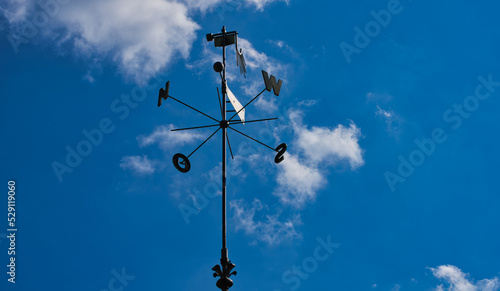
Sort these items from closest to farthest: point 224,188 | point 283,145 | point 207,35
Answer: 1. point 224,188
2. point 283,145
3. point 207,35

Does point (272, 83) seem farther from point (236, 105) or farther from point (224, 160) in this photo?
point (224, 160)

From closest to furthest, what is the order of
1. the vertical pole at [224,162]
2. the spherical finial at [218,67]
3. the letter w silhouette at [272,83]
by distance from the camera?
1. the vertical pole at [224,162]
2. the spherical finial at [218,67]
3. the letter w silhouette at [272,83]

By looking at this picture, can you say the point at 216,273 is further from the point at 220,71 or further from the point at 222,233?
the point at 220,71

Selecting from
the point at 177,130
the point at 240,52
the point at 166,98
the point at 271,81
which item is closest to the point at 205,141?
the point at 177,130

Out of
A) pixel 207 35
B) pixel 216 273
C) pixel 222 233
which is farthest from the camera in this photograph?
pixel 207 35

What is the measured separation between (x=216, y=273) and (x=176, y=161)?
312 centimetres

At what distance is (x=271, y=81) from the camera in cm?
1148

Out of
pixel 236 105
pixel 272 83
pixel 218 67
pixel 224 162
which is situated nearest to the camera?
pixel 224 162

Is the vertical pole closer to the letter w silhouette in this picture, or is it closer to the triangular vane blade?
the triangular vane blade

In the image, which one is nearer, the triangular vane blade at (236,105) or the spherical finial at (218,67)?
the spherical finial at (218,67)

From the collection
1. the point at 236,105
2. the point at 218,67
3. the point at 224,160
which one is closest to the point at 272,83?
the point at 236,105

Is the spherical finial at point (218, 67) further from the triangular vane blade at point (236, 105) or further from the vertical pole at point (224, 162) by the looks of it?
the triangular vane blade at point (236, 105)

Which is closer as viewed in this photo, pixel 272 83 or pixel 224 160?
pixel 224 160

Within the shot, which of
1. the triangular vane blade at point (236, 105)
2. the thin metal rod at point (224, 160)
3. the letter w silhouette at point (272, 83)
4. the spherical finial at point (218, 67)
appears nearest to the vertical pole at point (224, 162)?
the thin metal rod at point (224, 160)
